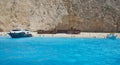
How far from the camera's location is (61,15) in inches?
2425

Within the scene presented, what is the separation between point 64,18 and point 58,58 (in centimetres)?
3590

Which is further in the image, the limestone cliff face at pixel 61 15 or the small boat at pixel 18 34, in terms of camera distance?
the limestone cliff face at pixel 61 15

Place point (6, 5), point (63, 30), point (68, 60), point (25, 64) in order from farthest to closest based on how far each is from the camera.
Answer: point (6, 5), point (63, 30), point (68, 60), point (25, 64)

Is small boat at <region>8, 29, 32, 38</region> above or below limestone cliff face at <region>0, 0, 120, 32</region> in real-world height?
below

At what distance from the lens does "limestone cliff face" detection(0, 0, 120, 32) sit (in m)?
60.5

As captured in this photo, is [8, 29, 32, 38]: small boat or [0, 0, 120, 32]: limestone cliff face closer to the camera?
[8, 29, 32, 38]: small boat

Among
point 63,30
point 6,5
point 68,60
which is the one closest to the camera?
point 68,60

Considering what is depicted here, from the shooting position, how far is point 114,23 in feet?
199

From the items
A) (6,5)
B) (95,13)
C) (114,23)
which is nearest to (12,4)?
(6,5)

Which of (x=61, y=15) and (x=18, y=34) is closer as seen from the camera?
(x=18, y=34)

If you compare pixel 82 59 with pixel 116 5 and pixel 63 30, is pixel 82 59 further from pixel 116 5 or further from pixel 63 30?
A: pixel 116 5

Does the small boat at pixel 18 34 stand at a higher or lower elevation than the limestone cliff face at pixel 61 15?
lower

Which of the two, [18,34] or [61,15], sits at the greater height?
[61,15]

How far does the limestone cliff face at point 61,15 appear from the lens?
6047cm
